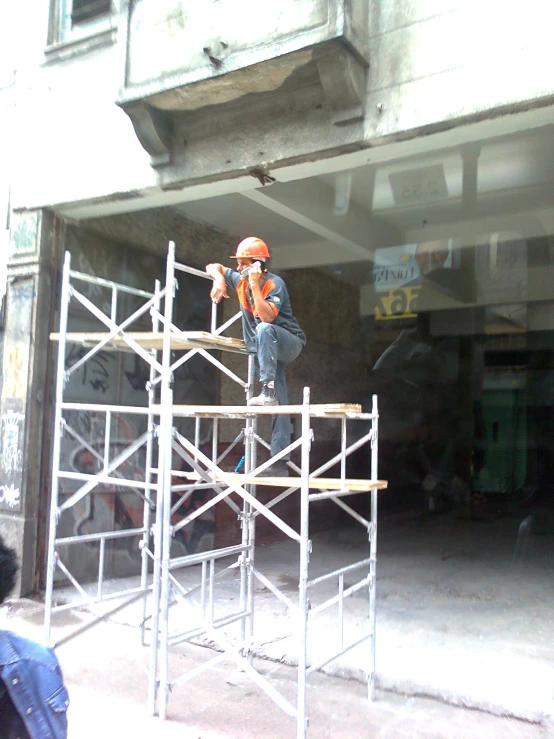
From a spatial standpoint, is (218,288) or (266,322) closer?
(266,322)

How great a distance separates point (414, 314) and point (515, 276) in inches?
83.1

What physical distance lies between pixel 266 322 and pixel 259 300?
0.16 meters

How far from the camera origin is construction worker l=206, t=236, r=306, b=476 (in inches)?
166

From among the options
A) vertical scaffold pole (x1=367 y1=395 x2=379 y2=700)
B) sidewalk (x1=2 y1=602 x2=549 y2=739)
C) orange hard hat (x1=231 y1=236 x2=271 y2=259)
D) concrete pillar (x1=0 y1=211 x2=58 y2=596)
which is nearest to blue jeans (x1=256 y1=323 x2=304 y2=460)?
orange hard hat (x1=231 y1=236 x2=271 y2=259)

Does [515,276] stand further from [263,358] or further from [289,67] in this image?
[263,358]

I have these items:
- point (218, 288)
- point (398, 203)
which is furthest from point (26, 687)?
point (398, 203)

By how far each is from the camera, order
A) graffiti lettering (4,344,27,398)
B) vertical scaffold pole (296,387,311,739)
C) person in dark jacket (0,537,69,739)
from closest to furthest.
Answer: person in dark jacket (0,537,69,739) < vertical scaffold pole (296,387,311,739) < graffiti lettering (4,344,27,398)

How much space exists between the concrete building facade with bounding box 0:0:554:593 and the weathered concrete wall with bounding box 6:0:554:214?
15 mm

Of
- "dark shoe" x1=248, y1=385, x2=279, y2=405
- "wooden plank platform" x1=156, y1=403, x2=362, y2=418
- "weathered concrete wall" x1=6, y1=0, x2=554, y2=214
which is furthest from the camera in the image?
"weathered concrete wall" x1=6, y1=0, x2=554, y2=214

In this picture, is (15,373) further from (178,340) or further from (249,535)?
(249,535)

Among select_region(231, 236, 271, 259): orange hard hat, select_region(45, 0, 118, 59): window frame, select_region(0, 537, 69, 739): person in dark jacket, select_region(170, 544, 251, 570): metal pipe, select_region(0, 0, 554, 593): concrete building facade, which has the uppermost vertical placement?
select_region(45, 0, 118, 59): window frame

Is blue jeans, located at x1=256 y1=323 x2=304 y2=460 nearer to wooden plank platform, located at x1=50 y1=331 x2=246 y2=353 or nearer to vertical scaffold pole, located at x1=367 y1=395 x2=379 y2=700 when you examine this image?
wooden plank platform, located at x1=50 y1=331 x2=246 y2=353

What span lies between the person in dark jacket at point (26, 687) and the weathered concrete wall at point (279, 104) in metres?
4.30

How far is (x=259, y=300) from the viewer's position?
165 inches
